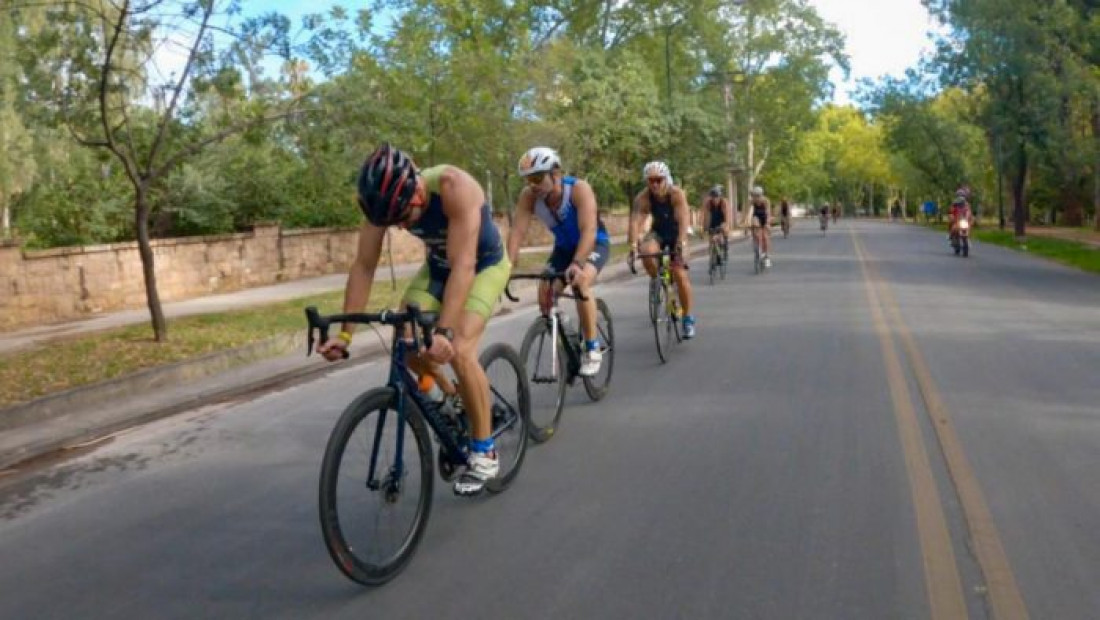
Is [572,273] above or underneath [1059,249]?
above

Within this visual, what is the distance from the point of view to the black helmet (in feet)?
15.0

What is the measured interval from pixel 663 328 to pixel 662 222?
1.19 metres

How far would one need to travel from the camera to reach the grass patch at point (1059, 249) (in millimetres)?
26589

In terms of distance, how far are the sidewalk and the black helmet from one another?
4140 mm

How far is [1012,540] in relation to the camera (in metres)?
4.96

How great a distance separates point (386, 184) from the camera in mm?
4598

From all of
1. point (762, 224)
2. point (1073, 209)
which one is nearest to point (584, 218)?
point (762, 224)

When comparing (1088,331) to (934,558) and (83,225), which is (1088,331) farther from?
(83,225)

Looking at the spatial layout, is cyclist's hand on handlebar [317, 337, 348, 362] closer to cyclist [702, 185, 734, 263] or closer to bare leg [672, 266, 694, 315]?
bare leg [672, 266, 694, 315]

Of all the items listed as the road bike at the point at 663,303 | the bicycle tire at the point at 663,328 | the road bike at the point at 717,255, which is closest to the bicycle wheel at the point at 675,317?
Answer: the road bike at the point at 663,303

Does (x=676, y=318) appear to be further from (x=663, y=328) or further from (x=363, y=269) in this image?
(x=363, y=269)

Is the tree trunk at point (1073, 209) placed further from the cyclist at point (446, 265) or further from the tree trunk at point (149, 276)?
the cyclist at point (446, 265)

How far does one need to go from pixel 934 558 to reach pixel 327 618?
2.60 meters

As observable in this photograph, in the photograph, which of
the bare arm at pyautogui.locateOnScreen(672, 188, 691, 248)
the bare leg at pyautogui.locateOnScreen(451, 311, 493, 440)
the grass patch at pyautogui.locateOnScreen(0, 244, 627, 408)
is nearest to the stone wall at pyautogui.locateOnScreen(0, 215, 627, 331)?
the grass patch at pyautogui.locateOnScreen(0, 244, 627, 408)
